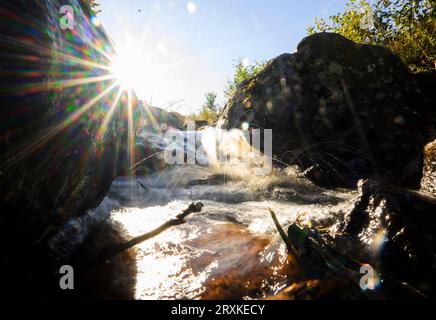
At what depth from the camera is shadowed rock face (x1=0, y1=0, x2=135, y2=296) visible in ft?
5.35

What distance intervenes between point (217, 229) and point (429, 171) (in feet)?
7.98

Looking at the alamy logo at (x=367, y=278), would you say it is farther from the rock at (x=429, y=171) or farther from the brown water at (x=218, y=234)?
the rock at (x=429, y=171)

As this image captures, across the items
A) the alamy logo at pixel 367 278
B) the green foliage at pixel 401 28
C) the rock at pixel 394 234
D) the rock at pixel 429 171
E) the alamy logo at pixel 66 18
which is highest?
the green foliage at pixel 401 28

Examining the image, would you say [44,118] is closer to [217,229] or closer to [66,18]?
[66,18]

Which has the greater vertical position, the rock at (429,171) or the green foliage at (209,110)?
the green foliage at (209,110)

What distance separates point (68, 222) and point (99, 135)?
84 cm

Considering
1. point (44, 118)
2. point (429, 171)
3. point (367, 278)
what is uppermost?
point (44, 118)

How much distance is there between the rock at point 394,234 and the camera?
181cm

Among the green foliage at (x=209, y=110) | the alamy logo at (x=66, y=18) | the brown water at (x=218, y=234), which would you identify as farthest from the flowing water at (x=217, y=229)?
the green foliage at (x=209, y=110)

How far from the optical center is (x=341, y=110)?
230 inches

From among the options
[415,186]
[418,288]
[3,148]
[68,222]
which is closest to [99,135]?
[68,222]

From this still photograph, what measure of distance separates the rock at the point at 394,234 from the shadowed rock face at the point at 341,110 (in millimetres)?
2918

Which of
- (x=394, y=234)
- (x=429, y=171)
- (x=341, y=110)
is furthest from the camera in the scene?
(x=341, y=110)

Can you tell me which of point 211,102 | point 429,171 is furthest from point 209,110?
point 429,171
